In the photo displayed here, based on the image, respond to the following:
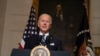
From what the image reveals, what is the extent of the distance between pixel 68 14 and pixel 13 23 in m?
1.06

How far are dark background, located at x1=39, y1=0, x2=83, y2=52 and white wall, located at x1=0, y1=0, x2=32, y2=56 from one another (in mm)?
350

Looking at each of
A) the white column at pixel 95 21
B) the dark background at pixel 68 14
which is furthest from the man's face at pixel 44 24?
the white column at pixel 95 21

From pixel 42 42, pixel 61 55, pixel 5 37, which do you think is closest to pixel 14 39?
pixel 5 37

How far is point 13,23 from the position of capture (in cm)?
438

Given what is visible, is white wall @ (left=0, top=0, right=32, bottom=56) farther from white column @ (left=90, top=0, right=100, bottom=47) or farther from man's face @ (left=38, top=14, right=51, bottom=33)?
man's face @ (left=38, top=14, right=51, bottom=33)

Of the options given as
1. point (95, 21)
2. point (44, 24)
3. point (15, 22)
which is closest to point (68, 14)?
point (95, 21)

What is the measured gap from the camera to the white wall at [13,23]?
429 cm

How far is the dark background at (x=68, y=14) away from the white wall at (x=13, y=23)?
1.15 feet

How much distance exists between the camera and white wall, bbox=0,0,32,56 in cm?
429

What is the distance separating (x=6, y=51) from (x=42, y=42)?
2.06 meters

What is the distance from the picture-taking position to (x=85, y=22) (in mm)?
3889

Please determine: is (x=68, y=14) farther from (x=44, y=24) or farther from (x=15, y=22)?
(x=44, y=24)

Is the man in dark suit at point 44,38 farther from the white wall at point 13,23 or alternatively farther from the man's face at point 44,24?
the white wall at point 13,23

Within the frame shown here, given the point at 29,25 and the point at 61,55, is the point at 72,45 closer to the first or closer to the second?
the point at 29,25
